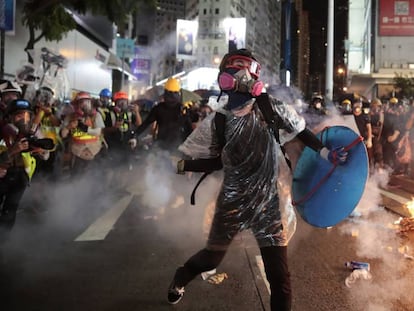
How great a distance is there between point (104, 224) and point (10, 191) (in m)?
1.67

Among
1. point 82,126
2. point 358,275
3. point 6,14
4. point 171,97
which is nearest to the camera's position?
point 358,275

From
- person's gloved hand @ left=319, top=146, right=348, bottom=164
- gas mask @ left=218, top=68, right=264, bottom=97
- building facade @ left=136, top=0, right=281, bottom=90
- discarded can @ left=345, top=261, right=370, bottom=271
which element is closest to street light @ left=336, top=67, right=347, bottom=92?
building facade @ left=136, top=0, right=281, bottom=90

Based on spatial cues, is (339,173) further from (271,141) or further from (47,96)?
(47,96)

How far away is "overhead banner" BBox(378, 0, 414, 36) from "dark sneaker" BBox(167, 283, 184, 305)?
38.8m

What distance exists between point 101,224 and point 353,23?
50.8m

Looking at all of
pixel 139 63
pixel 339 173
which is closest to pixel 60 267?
pixel 339 173

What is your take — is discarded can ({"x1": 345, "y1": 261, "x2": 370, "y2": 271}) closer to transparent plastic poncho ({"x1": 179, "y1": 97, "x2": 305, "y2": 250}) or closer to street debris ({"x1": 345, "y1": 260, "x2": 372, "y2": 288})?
street debris ({"x1": 345, "y1": 260, "x2": 372, "y2": 288})

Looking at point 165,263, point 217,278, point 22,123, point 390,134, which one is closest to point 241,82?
point 217,278

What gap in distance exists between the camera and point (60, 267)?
14.7ft

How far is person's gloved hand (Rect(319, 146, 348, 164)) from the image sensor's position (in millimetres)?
3166

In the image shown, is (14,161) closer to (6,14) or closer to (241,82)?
(241,82)

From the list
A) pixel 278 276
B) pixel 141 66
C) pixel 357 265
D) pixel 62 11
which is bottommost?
pixel 357 265

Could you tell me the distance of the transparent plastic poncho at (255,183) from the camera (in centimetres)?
295

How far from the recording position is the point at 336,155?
10.4 feet
